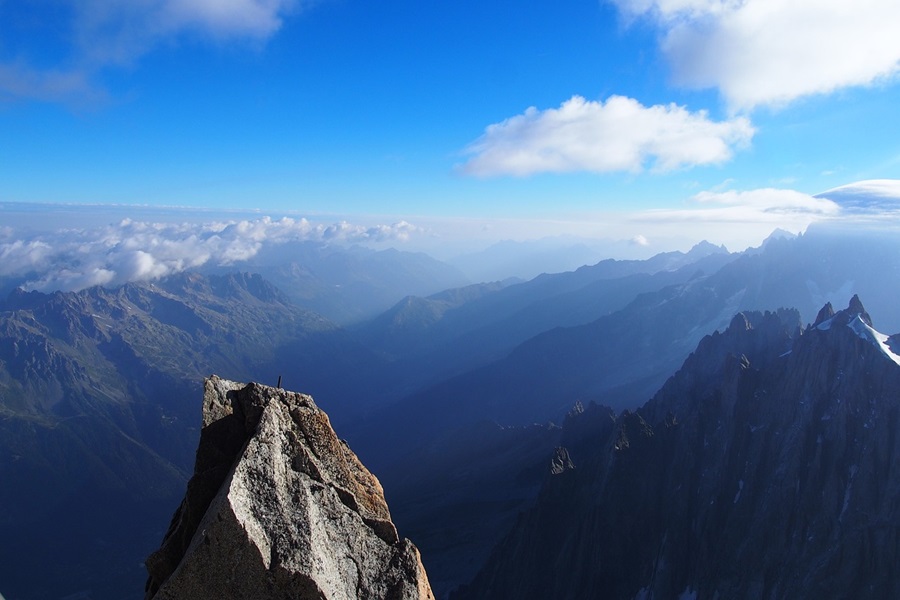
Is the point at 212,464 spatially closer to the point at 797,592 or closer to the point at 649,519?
the point at 797,592

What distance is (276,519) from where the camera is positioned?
43.3ft

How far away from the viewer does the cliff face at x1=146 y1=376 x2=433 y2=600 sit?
40.8 ft

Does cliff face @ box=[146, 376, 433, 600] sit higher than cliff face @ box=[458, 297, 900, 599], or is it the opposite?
cliff face @ box=[146, 376, 433, 600]

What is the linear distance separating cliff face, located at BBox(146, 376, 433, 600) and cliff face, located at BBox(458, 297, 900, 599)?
86.9 m

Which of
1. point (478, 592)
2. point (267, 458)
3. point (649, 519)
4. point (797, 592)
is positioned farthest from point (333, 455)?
point (478, 592)

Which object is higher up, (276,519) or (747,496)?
(276,519)

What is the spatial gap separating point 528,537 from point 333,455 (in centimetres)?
11000

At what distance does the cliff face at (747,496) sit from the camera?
77.9 meters

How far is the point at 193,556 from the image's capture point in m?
12.3

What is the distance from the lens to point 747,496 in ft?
307

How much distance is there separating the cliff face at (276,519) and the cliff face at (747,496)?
86920mm

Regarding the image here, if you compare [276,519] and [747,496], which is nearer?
[276,519]

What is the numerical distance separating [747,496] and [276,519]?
103607 millimetres

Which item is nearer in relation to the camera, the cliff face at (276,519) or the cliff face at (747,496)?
the cliff face at (276,519)
